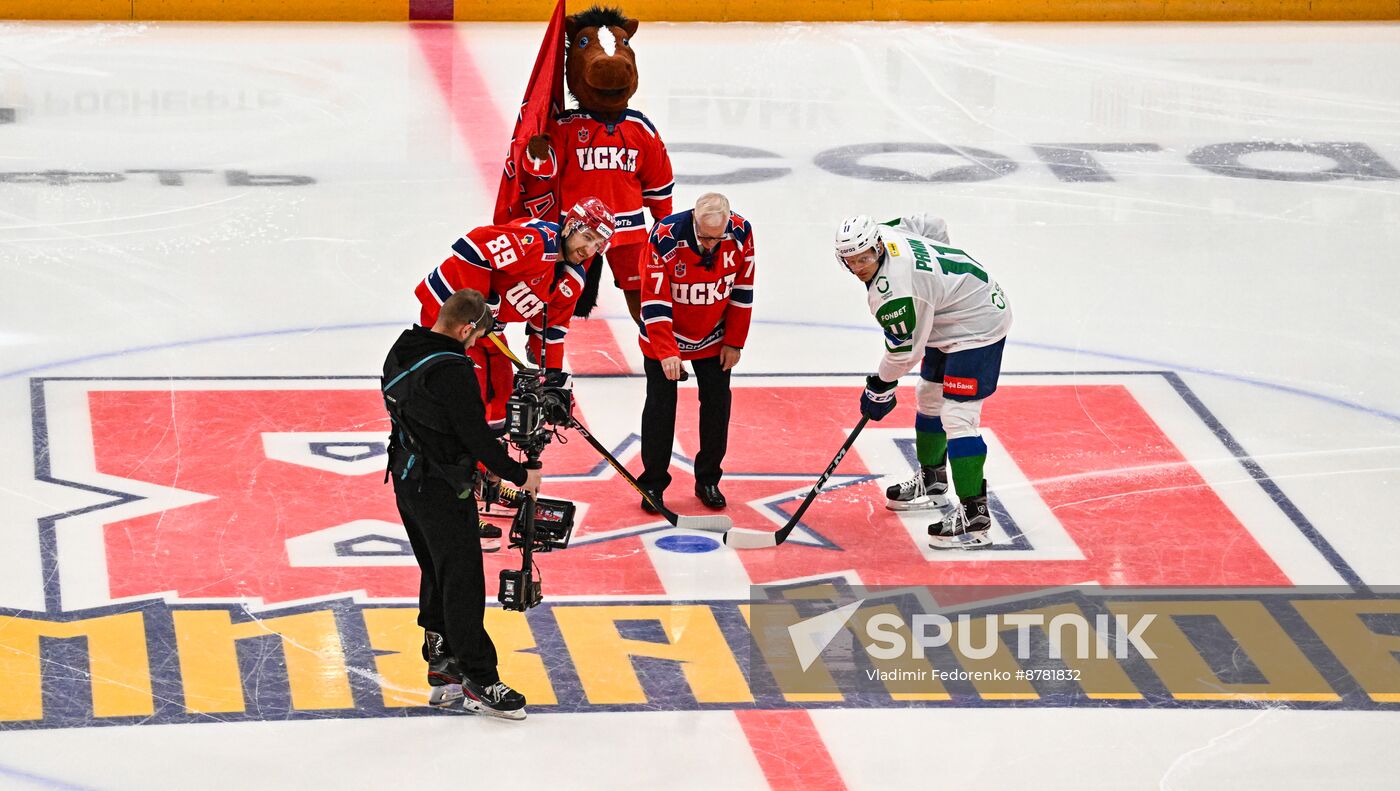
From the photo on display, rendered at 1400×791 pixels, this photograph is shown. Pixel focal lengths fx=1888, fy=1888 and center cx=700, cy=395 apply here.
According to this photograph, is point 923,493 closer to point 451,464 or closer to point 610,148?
point 610,148

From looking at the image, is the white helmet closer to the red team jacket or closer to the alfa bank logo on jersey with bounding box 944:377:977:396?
the red team jacket

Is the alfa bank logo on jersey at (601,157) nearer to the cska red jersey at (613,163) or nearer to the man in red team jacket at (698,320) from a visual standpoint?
the cska red jersey at (613,163)

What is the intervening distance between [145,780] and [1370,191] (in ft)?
25.8

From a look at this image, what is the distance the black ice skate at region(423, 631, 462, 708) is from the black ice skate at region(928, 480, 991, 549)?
6.07 feet

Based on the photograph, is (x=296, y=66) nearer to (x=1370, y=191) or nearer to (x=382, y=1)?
(x=382, y=1)

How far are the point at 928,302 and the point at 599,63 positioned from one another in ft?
6.09

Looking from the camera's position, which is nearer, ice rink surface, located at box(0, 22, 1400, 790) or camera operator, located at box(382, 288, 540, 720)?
camera operator, located at box(382, 288, 540, 720)

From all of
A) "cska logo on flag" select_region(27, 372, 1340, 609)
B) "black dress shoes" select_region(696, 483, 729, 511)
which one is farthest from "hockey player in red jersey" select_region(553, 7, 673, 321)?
"black dress shoes" select_region(696, 483, 729, 511)

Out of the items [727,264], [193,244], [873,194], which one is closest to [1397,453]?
[727,264]

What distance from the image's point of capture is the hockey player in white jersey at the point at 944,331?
19.7 ft

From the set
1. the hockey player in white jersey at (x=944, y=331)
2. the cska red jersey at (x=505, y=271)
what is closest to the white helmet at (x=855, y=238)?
Result: the hockey player in white jersey at (x=944, y=331)

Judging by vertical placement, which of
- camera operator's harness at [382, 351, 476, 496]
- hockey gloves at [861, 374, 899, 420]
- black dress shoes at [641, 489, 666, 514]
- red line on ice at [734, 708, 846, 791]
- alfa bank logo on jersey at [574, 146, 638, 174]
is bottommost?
red line on ice at [734, 708, 846, 791]

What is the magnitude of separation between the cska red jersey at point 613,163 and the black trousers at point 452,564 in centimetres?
249

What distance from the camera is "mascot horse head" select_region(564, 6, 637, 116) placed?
7.20m
